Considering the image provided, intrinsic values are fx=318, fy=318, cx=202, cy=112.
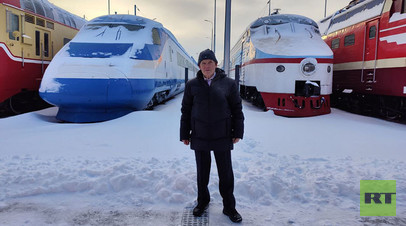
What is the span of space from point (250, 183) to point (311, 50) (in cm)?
645

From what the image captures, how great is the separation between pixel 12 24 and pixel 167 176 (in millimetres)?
7209

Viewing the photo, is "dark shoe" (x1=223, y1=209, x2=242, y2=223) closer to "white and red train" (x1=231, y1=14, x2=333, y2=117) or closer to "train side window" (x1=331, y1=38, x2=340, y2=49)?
"white and red train" (x1=231, y1=14, x2=333, y2=117)

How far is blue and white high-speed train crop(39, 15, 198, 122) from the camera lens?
282 inches

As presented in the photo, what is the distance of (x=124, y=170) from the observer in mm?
4086

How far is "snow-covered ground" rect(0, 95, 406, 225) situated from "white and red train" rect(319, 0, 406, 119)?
2606 mm

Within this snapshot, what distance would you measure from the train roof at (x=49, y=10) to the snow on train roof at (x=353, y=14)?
983 centimetres

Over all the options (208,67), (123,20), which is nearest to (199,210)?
(208,67)

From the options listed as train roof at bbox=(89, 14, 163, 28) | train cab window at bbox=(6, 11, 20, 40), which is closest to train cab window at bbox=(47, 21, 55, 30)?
train cab window at bbox=(6, 11, 20, 40)

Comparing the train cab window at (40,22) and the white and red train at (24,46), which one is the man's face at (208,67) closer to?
the white and red train at (24,46)

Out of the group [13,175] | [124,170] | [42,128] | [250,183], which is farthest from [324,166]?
[42,128]

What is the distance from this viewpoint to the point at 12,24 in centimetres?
845

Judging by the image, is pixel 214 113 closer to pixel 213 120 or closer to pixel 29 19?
pixel 213 120

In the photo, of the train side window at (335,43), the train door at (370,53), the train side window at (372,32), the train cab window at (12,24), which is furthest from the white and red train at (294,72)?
the train cab window at (12,24)
